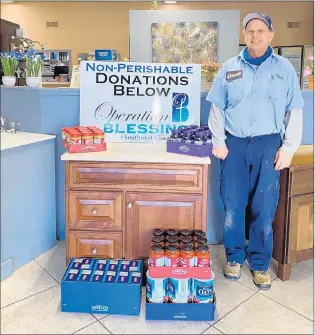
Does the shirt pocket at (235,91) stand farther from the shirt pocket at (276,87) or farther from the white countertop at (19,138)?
the white countertop at (19,138)

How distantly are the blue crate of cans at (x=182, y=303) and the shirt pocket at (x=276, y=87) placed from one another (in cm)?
102

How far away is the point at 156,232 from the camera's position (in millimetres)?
2225

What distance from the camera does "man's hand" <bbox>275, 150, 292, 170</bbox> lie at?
7.33 ft

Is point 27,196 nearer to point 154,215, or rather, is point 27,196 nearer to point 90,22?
point 154,215

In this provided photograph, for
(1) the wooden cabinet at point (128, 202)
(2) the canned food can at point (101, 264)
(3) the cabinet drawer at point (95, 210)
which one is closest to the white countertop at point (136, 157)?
(1) the wooden cabinet at point (128, 202)

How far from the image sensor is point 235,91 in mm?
2238

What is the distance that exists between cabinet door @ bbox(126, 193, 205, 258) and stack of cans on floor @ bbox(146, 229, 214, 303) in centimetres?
26

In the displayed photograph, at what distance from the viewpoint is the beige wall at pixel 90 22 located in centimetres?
914

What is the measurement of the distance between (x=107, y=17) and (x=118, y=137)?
291 inches

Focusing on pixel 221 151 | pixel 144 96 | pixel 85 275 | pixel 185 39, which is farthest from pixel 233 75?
pixel 185 39

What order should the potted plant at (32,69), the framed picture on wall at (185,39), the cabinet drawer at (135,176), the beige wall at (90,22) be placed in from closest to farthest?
1. the cabinet drawer at (135,176)
2. the potted plant at (32,69)
3. the framed picture on wall at (185,39)
4. the beige wall at (90,22)

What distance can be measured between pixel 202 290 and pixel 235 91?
1070 millimetres

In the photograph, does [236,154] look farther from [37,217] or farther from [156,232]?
[37,217]

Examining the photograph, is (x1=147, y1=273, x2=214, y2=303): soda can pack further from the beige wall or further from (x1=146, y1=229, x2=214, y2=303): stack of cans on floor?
the beige wall
